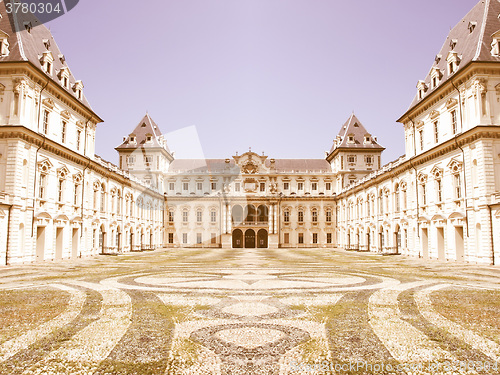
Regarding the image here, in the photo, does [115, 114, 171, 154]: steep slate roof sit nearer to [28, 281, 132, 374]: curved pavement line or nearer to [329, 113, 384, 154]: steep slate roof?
[329, 113, 384, 154]: steep slate roof

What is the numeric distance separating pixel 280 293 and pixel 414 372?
760cm

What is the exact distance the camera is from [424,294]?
520 inches

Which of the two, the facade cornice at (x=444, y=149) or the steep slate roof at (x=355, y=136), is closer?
the facade cornice at (x=444, y=149)

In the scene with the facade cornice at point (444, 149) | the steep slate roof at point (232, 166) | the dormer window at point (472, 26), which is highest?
the dormer window at point (472, 26)

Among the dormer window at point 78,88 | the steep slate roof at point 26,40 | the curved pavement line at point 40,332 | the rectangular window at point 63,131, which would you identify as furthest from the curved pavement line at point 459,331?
the dormer window at point 78,88

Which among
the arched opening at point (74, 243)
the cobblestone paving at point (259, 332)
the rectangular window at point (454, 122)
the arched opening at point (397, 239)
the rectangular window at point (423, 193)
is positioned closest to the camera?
the cobblestone paving at point (259, 332)

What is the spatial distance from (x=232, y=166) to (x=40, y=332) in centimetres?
7341

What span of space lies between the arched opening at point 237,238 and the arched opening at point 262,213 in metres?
4.69

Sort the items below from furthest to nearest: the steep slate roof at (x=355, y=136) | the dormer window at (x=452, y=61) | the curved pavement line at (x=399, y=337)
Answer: the steep slate roof at (x=355, y=136) < the dormer window at (x=452, y=61) < the curved pavement line at (x=399, y=337)

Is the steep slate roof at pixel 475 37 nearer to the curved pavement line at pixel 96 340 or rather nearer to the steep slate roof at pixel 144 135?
the curved pavement line at pixel 96 340

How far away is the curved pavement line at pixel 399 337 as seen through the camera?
6680 mm

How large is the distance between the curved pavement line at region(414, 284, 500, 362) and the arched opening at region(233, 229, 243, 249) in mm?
66076

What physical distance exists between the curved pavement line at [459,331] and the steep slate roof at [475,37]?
989 inches

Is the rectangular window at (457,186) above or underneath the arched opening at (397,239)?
above
